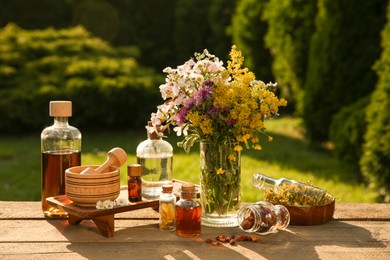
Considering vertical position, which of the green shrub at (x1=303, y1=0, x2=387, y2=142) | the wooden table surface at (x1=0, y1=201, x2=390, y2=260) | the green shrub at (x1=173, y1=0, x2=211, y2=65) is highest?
the green shrub at (x1=173, y1=0, x2=211, y2=65)

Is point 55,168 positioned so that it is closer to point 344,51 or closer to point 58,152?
point 58,152

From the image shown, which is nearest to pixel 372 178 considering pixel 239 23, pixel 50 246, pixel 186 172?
pixel 186 172

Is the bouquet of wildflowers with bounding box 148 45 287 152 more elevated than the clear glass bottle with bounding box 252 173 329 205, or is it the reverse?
the bouquet of wildflowers with bounding box 148 45 287 152

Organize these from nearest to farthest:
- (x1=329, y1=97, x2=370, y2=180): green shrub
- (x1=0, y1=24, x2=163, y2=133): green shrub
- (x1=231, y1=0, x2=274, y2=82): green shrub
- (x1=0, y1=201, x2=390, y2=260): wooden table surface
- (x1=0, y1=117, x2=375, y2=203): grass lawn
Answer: (x1=0, y1=201, x2=390, y2=260): wooden table surface → (x1=329, y1=97, x2=370, y2=180): green shrub → (x1=0, y1=117, x2=375, y2=203): grass lawn → (x1=0, y1=24, x2=163, y2=133): green shrub → (x1=231, y1=0, x2=274, y2=82): green shrub

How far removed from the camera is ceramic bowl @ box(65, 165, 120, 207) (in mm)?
2029

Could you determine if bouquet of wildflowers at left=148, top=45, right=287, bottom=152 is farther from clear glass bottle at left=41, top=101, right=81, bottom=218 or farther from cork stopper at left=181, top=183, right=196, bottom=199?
clear glass bottle at left=41, top=101, right=81, bottom=218

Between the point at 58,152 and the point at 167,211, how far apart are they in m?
0.51

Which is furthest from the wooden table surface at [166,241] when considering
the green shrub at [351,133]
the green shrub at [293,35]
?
the green shrub at [293,35]

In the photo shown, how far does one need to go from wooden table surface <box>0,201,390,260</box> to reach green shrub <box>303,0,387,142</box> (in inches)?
161

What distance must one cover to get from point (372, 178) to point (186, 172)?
6.24 ft

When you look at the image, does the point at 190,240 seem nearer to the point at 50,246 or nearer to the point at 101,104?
the point at 50,246

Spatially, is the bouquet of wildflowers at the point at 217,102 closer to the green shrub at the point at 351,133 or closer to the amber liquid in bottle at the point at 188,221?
the amber liquid in bottle at the point at 188,221

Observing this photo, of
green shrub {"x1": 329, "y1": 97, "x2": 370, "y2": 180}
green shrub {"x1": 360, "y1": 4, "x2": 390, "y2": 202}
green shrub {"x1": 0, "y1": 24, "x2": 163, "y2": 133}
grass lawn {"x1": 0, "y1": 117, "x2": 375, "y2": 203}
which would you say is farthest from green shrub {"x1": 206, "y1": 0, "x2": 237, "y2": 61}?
green shrub {"x1": 360, "y1": 4, "x2": 390, "y2": 202}

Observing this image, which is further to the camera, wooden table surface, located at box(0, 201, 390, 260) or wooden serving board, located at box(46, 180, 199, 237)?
wooden serving board, located at box(46, 180, 199, 237)
